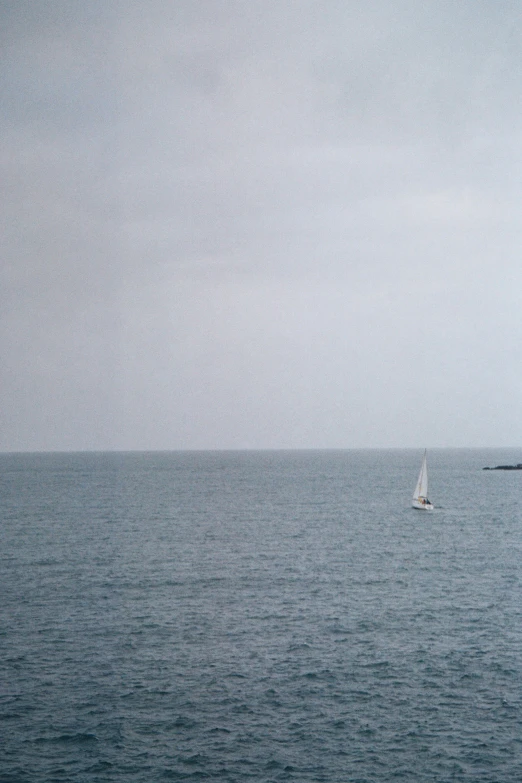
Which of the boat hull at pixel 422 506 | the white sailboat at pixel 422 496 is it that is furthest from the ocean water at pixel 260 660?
the white sailboat at pixel 422 496

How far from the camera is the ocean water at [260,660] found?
111 ft

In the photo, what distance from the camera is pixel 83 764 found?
33.1 metres

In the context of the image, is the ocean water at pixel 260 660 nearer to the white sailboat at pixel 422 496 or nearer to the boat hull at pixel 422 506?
the boat hull at pixel 422 506

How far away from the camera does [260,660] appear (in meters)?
46.6

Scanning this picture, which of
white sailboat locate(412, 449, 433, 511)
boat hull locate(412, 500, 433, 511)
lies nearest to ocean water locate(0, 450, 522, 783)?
boat hull locate(412, 500, 433, 511)

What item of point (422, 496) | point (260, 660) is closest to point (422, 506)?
point (422, 496)

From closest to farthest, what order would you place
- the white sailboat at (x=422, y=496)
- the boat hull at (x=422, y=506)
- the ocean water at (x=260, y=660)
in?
the ocean water at (x=260, y=660)
the boat hull at (x=422, y=506)
the white sailboat at (x=422, y=496)

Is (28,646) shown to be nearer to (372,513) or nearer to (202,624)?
(202,624)

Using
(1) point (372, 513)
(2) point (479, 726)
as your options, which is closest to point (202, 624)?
(2) point (479, 726)

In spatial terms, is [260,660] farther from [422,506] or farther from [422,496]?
[422,496]

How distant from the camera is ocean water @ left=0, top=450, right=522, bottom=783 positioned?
3388 centimetres

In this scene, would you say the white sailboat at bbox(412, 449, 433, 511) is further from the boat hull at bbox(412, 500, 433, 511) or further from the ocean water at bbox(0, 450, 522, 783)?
the ocean water at bbox(0, 450, 522, 783)

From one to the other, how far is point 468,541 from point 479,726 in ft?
204

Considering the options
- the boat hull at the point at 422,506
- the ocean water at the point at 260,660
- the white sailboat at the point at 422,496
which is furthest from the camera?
the white sailboat at the point at 422,496
